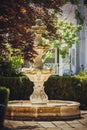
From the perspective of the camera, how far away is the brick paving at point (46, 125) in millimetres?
10133

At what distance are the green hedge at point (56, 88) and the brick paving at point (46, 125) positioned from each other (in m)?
3.93

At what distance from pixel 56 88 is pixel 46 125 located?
502 cm

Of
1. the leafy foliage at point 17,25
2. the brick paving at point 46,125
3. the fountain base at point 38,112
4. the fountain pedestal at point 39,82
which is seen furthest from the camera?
the fountain pedestal at point 39,82

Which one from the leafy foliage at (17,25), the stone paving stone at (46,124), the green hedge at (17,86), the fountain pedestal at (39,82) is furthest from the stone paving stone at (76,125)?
the green hedge at (17,86)

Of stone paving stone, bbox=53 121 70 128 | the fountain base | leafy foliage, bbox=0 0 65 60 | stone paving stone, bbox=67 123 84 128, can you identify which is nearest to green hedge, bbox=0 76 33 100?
the fountain base

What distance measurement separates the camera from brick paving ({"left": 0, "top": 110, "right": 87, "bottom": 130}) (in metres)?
10.1

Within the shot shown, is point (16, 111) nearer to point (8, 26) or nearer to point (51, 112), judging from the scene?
point (51, 112)

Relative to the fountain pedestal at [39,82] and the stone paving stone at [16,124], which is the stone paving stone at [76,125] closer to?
the stone paving stone at [16,124]

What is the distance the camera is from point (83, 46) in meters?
27.6

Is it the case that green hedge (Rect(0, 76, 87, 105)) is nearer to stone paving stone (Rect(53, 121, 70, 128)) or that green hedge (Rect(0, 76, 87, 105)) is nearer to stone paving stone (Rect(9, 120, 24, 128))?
stone paving stone (Rect(9, 120, 24, 128))

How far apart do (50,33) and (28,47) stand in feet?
8.87

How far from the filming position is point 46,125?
421 inches

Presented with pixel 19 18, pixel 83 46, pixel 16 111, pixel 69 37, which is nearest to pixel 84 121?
pixel 16 111

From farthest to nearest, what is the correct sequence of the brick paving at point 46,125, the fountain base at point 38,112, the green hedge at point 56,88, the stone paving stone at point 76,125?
1. the green hedge at point 56,88
2. the fountain base at point 38,112
3. the stone paving stone at point 76,125
4. the brick paving at point 46,125
